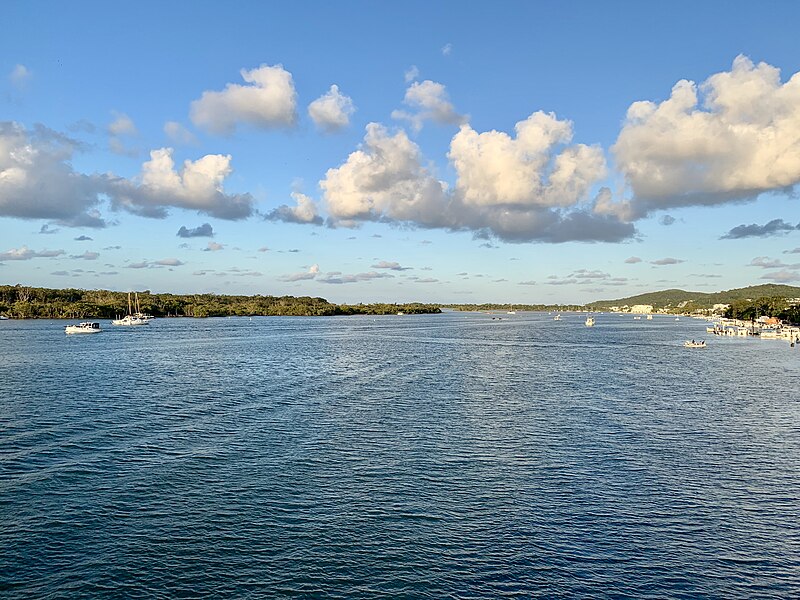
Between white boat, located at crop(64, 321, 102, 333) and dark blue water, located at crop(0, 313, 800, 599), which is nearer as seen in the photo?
dark blue water, located at crop(0, 313, 800, 599)

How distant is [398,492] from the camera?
3162cm

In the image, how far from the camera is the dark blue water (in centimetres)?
2267

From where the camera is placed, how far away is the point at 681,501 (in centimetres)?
3023

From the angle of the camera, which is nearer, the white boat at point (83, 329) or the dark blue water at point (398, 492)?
the dark blue water at point (398, 492)

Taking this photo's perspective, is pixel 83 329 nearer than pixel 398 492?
No

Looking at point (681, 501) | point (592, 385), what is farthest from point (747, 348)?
point (681, 501)

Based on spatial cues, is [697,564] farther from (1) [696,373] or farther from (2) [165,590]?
(1) [696,373]

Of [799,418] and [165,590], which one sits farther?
[799,418]

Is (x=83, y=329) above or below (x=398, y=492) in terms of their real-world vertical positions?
above

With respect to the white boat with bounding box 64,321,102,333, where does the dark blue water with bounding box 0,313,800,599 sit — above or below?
below

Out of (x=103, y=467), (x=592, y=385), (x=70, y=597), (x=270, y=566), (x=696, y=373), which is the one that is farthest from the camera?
(x=696, y=373)

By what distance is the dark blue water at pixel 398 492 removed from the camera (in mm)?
22672

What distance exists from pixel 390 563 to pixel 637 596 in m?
9.11

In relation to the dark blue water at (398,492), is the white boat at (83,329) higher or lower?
higher
